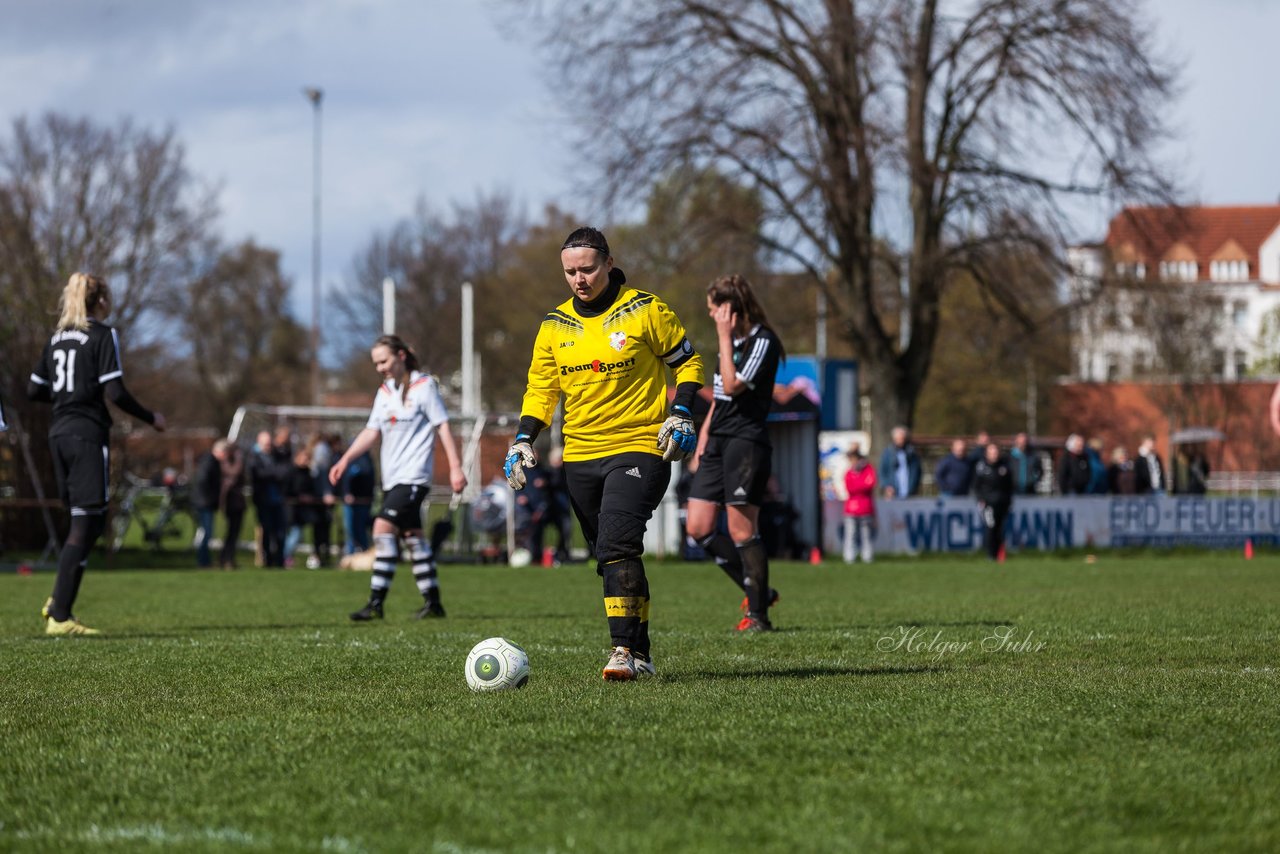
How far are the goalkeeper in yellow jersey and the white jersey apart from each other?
4302 mm

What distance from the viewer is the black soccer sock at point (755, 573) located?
32.4 feet

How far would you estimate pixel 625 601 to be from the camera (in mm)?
6980

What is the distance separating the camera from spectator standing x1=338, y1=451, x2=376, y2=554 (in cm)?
2320

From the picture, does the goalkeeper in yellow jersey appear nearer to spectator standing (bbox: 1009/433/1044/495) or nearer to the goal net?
the goal net

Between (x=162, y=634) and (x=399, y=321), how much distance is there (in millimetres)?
49431

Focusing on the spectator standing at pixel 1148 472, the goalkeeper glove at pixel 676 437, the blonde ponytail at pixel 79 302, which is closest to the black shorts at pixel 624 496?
the goalkeeper glove at pixel 676 437

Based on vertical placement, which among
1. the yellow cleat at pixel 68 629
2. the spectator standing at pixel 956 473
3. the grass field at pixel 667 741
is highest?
the spectator standing at pixel 956 473

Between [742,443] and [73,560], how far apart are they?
4.31m

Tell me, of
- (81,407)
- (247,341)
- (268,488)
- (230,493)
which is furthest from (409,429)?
(247,341)

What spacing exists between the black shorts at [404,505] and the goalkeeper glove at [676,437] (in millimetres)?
4813

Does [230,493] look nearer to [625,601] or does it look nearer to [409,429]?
[409,429]

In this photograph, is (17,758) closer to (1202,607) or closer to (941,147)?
(1202,607)

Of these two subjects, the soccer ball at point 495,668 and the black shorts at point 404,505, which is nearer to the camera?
the soccer ball at point 495,668
